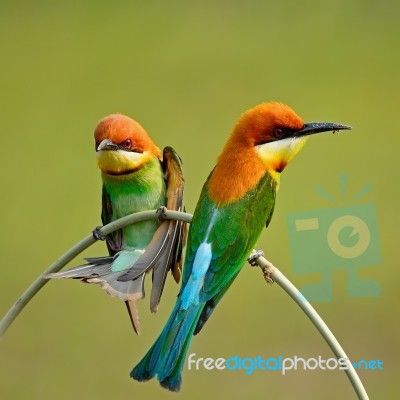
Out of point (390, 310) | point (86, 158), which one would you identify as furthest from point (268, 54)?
point (390, 310)

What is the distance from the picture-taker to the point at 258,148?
5.72 feet

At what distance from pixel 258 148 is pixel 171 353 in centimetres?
39

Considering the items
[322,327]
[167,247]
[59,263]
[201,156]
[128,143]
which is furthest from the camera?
[201,156]

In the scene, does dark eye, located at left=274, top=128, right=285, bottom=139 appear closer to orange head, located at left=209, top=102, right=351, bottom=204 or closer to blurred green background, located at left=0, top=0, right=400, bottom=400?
orange head, located at left=209, top=102, right=351, bottom=204

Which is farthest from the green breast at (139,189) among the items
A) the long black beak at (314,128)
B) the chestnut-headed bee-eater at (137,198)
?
the long black beak at (314,128)

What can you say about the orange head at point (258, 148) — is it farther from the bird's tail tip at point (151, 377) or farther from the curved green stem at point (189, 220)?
the bird's tail tip at point (151, 377)

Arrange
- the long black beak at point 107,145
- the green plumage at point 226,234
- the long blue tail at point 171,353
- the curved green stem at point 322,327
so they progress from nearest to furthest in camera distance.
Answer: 1. the curved green stem at point 322,327
2. the long blue tail at point 171,353
3. the green plumage at point 226,234
4. the long black beak at point 107,145

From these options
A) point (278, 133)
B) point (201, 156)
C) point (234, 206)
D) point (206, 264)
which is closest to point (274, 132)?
point (278, 133)

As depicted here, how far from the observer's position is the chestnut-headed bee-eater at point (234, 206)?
163 centimetres

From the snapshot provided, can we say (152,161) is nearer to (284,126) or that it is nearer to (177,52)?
(284,126)

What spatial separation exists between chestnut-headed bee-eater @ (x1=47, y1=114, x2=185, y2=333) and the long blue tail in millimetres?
163

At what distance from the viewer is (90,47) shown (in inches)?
209

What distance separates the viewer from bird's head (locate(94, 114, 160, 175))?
1.92 m

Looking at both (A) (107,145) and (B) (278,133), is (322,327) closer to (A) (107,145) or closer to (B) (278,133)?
(B) (278,133)
